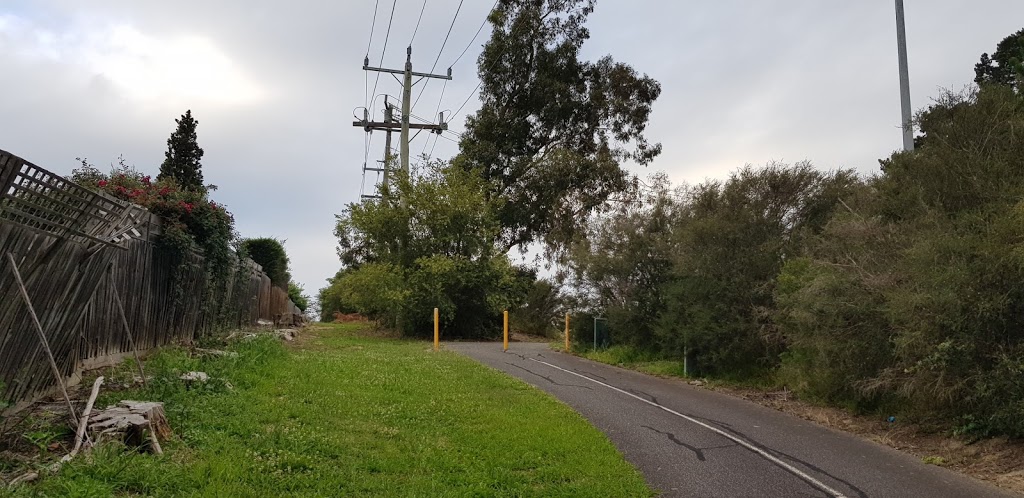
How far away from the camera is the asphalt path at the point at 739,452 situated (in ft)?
22.0

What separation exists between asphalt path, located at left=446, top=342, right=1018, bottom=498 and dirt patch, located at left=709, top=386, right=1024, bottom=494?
8.4 inches

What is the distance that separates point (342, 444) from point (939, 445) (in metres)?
6.78

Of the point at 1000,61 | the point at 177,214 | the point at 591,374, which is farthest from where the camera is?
the point at 1000,61

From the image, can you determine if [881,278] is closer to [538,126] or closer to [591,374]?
[591,374]

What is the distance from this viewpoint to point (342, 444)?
6.81 meters

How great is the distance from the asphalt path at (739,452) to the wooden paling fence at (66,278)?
5.62 meters

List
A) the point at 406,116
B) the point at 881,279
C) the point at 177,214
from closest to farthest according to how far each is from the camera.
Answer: the point at 881,279, the point at 177,214, the point at 406,116

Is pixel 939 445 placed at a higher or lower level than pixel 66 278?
lower

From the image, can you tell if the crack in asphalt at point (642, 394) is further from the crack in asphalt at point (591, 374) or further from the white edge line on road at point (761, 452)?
the crack in asphalt at point (591, 374)

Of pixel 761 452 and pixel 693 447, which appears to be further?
pixel 693 447

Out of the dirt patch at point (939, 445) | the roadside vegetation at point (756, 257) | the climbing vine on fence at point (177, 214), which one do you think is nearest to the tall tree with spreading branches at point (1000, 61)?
the roadside vegetation at point (756, 257)

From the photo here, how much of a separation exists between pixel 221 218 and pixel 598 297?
10.6 meters

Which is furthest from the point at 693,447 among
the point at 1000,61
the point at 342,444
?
the point at 1000,61

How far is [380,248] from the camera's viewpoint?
26.4m
